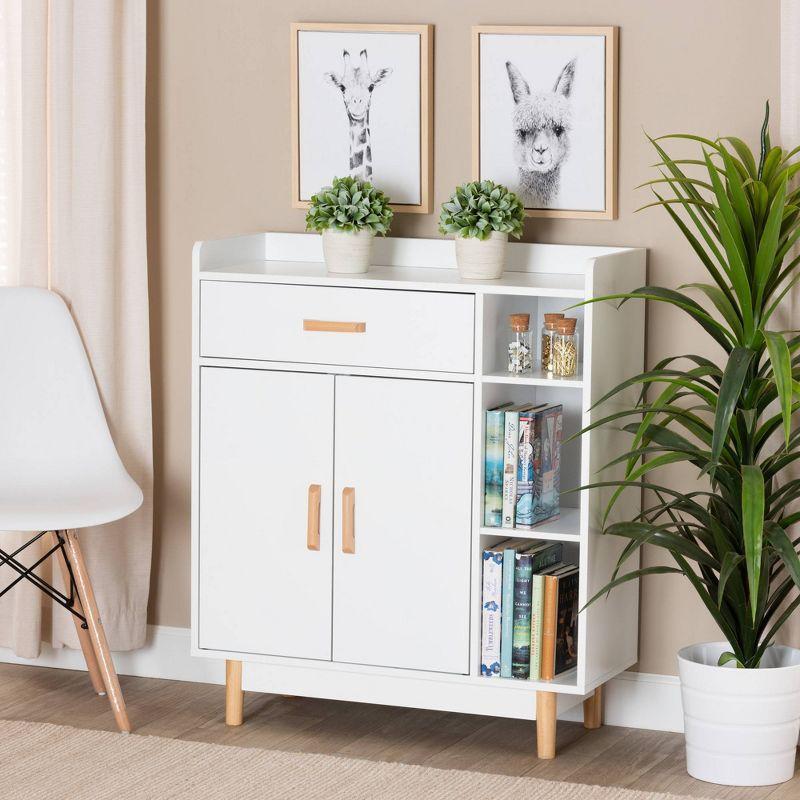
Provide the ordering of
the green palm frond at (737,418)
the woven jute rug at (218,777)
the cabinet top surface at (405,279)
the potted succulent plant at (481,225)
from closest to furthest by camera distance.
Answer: the green palm frond at (737,418), the woven jute rug at (218,777), the cabinet top surface at (405,279), the potted succulent plant at (481,225)

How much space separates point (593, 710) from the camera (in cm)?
333

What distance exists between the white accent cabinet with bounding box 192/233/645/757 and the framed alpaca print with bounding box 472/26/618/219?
0.14 meters

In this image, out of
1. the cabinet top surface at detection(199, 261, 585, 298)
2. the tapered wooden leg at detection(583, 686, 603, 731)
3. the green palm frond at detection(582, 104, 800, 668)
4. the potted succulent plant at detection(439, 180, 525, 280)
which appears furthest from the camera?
the tapered wooden leg at detection(583, 686, 603, 731)

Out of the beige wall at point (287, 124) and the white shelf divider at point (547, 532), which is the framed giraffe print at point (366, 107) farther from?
the white shelf divider at point (547, 532)

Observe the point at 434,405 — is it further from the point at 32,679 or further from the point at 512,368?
the point at 32,679

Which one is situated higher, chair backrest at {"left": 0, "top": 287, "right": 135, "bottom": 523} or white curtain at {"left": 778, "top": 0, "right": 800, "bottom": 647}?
white curtain at {"left": 778, "top": 0, "right": 800, "bottom": 647}

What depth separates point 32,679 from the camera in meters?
3.70

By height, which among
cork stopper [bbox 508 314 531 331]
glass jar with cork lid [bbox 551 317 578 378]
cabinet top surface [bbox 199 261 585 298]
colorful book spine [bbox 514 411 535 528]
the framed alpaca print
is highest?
the framed alpaca print

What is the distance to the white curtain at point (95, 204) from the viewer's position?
3.50 meters

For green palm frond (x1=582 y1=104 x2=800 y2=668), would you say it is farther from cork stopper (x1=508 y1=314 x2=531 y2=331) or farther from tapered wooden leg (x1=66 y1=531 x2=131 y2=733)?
tapered wooden leg (x1=66 y1=531 x2=131 y2=733)

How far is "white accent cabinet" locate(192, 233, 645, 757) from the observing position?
3041 mm

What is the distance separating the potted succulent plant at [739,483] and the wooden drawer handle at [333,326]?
20.9 inches

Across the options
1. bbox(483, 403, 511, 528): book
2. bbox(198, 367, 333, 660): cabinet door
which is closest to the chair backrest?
bbox(198, 367, 333, 660): cabinet door

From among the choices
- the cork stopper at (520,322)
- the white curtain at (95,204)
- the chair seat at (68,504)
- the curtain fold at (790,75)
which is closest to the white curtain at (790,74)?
the curtain fold at (790,75)
